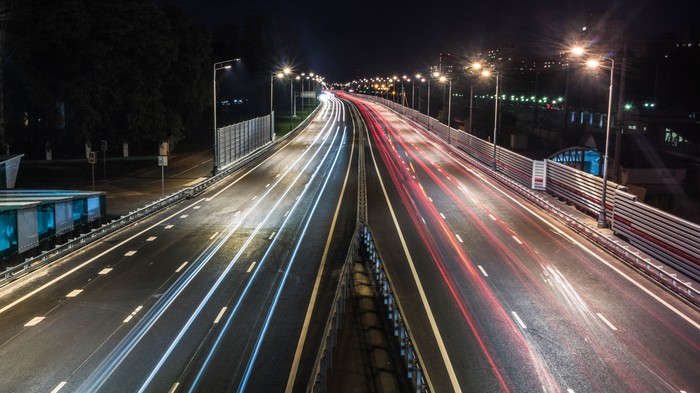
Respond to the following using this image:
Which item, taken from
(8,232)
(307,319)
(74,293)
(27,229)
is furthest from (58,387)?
(27,229)

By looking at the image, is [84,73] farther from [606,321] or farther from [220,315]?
[606,321]

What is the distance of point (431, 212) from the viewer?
121 ft

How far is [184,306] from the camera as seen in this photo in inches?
810

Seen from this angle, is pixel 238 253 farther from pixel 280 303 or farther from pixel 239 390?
pixel 239 390

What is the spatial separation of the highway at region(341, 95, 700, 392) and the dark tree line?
95.7 ft

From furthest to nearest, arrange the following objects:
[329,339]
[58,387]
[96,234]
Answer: [96,234]
[329,339]
[58,387]

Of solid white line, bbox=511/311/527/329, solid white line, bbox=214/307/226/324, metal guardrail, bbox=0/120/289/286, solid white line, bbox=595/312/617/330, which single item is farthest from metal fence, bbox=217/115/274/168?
solid white line, bbox=595/312/617/330

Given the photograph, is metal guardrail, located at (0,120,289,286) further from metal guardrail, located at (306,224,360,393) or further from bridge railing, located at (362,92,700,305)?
bridge railing, located at (362,92,700,305)

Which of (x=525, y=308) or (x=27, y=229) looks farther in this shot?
(x=27, y=229)

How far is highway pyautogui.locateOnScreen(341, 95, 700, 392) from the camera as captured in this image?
619 inches

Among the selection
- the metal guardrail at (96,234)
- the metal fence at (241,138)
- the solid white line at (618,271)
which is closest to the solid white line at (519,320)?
the solid white line at (618,271)

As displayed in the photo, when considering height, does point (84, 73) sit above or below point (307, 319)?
above

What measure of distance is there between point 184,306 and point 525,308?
34.8ft

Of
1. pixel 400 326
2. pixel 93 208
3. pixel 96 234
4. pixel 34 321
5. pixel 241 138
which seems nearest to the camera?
pixel 400 326
